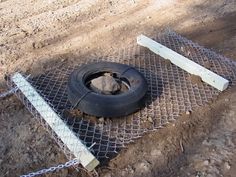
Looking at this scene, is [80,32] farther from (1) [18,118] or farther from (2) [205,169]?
(2) [205,169]

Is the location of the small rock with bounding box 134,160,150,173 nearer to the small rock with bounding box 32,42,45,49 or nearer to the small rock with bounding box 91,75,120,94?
the small rock with bounding box 91,75,120,94

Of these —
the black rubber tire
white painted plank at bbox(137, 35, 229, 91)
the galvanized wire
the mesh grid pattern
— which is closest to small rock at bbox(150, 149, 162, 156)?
the mesh grid pattern

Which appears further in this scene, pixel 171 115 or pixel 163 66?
pixel 163 66

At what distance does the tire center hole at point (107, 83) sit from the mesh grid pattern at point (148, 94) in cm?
26

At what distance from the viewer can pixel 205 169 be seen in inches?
108

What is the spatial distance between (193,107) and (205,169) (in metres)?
0.77

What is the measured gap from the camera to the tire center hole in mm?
3312

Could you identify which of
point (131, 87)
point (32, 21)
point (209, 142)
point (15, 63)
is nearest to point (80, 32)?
point (32, 21)

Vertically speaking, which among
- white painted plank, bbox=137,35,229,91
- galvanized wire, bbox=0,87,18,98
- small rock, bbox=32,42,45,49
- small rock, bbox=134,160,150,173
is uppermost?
galvanized wire, bbox=0,87,18,98

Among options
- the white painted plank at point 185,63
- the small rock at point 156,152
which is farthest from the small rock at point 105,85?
the white painted plank at point 185,63

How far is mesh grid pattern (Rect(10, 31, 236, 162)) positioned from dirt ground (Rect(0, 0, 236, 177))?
11 cm

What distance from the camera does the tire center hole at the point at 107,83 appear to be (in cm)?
331

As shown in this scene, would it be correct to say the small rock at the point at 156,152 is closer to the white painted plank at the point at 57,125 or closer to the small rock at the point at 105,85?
the white painted plank at the point at 57,125

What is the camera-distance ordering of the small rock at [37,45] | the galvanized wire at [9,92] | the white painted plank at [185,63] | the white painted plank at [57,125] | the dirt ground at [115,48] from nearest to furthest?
the white painted plank at [57,125]
the dirt ground at [115,48]
the galvanized wire at [9,92]
the white painted plank at [185,63]
the small rock at [37,45]
